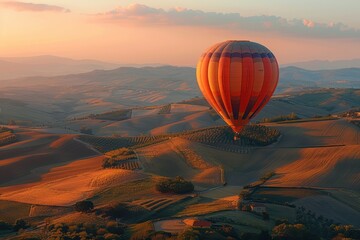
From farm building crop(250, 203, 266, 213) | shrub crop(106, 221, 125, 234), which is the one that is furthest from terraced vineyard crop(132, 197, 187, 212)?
farm building crop(250, 203, 266, 213)

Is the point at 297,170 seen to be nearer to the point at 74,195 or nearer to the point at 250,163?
the point at 250,163

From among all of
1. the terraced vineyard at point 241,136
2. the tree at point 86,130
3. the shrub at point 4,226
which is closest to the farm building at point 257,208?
the shrub at point 4,226

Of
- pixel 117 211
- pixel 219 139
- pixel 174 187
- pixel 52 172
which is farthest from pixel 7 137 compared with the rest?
pixel 117 211

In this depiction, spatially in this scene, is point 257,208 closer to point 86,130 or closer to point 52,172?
point 52,172

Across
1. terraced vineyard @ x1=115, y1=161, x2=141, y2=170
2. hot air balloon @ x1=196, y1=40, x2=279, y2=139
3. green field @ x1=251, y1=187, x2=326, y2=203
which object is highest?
hot air balloon @ x1=196, y1=40, x2=279, y2=139

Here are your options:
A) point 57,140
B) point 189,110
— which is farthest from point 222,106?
point 189,110

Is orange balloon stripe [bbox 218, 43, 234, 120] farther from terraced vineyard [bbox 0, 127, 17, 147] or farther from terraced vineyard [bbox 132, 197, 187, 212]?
terraced vineyard [bbox 0, 127, 17, 147]
